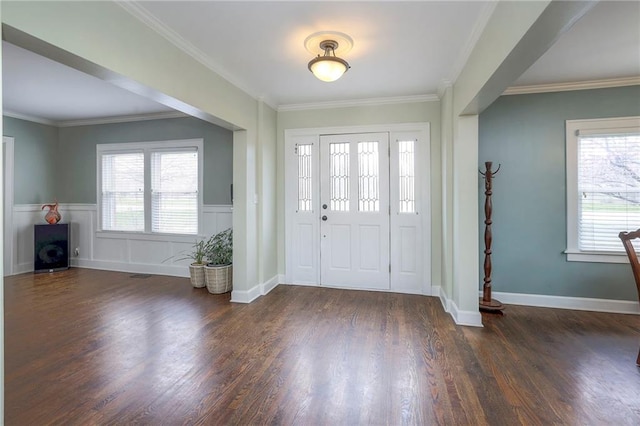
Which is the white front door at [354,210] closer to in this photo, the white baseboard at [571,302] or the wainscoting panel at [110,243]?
the white baseboard at [571,302]

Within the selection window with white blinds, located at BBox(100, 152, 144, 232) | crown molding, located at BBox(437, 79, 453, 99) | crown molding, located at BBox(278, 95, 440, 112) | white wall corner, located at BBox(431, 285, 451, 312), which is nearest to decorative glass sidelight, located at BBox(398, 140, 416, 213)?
crown molding, located at BBox(278, 95, 440, 112)

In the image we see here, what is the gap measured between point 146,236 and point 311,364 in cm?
400

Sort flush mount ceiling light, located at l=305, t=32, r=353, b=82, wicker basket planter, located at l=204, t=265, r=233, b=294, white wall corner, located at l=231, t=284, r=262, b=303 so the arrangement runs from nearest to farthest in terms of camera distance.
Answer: flush mount ceiling light, located at l=305, t=32, r=353, b=82 < white wall corner, located at l=231, t=284, r=262, b=303 < wicker basket planter, located at l=204, t=265, r=233, b=294

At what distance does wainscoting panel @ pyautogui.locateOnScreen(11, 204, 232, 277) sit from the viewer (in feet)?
16.4

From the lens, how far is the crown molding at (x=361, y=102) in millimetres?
3982

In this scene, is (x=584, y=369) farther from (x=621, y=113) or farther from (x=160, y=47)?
(x=160, y=47)

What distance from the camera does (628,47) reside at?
276cm

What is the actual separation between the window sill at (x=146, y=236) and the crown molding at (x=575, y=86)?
4.69 meters

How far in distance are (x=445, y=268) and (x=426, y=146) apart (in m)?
1.51

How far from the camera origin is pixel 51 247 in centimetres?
526

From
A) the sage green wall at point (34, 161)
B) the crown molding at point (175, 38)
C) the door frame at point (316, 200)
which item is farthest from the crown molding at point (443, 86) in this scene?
the sage green wall at point (34, 161)

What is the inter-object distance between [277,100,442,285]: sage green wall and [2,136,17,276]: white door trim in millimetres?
4342

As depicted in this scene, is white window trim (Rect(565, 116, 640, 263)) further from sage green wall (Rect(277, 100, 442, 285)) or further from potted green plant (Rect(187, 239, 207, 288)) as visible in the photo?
potted green plant (Rect(187, 239, 207, 288))

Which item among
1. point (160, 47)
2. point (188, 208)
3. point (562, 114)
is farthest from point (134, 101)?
point (562, 114)
